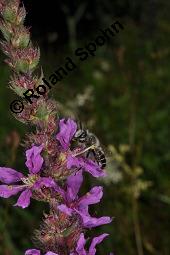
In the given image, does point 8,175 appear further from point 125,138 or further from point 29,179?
point 125,138

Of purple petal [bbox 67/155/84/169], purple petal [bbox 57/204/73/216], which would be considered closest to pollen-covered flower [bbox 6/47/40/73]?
purple petal [bbox 67/155/84/169]

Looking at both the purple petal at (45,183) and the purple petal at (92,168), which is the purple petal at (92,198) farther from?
the purple petal at (45,183)

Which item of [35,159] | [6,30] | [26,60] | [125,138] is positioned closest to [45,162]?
[35,159]

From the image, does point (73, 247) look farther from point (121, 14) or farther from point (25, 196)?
point (121, 14)

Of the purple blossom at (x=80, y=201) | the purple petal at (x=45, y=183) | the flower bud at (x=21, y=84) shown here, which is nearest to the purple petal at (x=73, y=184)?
the purple blossom at (x=80, y=201)

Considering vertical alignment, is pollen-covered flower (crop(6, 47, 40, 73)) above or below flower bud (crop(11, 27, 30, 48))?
below

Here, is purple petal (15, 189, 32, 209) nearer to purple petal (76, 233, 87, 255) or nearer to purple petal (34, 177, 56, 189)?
purple petal (34, 177, 56, 189)
